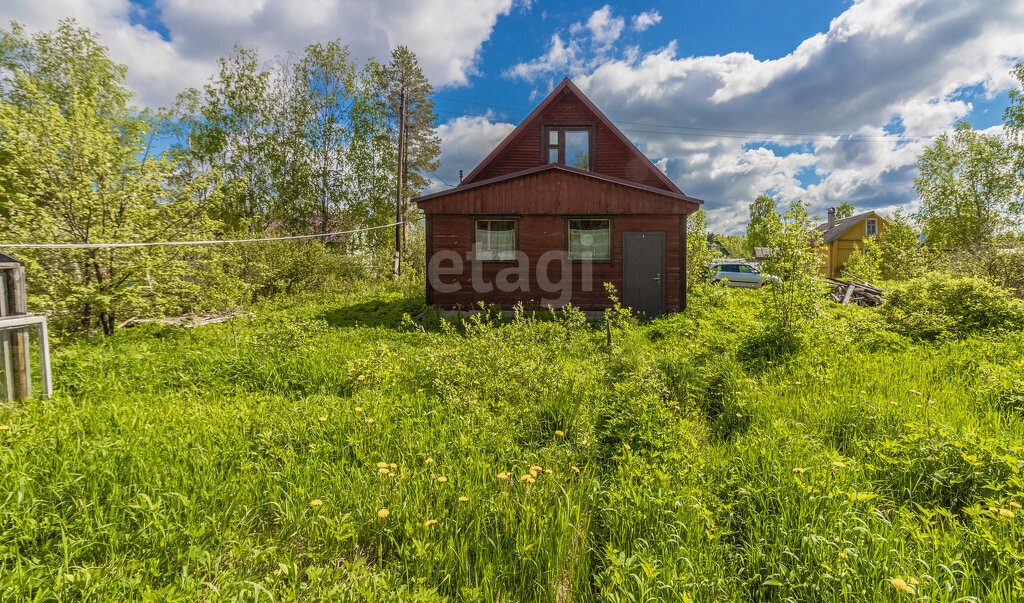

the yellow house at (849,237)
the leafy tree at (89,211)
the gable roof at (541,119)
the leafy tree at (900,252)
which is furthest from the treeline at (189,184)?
the yellow house at (849,237)

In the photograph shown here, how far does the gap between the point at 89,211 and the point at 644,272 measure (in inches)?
480

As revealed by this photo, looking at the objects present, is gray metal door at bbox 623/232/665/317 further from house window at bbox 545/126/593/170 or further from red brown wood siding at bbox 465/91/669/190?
house window at bbox 545/126/593/170

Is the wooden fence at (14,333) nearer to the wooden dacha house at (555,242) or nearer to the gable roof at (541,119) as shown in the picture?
the wooden dacha house at (555,242)

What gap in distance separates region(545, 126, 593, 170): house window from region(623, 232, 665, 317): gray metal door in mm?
5052

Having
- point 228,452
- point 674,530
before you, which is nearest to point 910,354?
point 674,530

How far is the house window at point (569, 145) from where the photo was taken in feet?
47.9

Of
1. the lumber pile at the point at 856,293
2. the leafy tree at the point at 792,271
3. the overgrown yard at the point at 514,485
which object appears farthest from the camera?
the lumber pile at the point at 856,293

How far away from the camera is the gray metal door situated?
10977 mm

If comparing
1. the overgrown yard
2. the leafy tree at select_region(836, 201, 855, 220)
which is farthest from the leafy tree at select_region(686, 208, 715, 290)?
the leafy tree at select_region(836, 201, 855, 220)

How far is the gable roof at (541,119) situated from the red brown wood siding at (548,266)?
4.14m

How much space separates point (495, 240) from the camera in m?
11.2

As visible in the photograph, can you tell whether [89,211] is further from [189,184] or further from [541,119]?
[541,119]

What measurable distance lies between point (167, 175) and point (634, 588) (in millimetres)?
10193

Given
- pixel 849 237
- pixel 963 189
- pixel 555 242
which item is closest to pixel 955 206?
pixel 963 189
